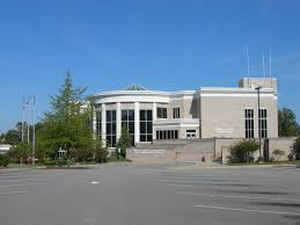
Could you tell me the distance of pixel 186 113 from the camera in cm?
8531

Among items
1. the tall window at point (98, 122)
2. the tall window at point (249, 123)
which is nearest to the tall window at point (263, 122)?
the tall window at point (249, 123)

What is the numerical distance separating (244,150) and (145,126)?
2902 cm

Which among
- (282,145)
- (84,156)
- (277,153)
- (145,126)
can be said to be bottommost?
(84,156)

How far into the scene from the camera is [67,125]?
44312mm

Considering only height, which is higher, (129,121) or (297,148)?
(129,121)

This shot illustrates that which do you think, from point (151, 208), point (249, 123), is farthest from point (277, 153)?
point (151, 208)

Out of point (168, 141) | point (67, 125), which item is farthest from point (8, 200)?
point (168, 141)

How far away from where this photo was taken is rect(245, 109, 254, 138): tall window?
268 feet

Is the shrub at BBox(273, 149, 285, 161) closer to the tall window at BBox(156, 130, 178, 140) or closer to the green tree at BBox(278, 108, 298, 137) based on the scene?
the tall window at BBox(156, 130, 178, 140)

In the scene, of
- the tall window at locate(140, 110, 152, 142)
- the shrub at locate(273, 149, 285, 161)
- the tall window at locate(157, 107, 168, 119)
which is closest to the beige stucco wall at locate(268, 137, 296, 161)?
the shrub at locate(273, 149, 285, 161)

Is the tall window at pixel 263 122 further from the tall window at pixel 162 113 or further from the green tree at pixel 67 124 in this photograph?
the green tree at pixel 67 124

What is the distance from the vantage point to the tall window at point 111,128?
85.2m

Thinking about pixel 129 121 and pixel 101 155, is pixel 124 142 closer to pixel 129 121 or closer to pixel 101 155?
pixel 129 121

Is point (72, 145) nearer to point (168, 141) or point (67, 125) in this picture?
point (67, 125)
